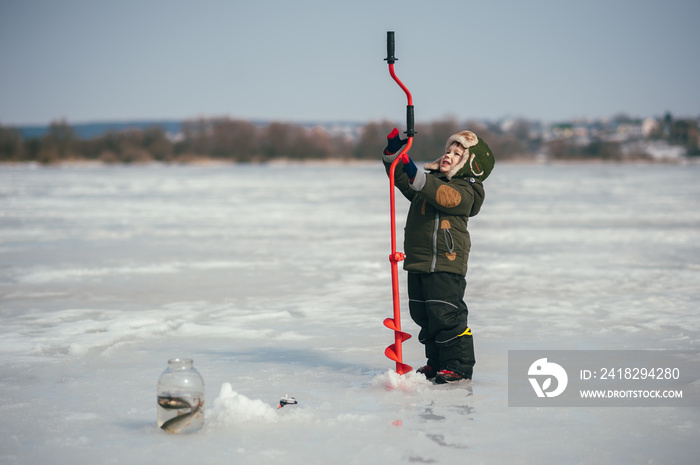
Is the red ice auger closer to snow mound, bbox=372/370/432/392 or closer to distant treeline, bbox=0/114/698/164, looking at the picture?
snow mound, bbox=372/370/432/392

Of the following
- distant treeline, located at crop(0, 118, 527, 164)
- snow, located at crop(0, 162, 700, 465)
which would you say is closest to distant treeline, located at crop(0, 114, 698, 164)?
distant treeline, located at crop(0, 118, 527, 164)

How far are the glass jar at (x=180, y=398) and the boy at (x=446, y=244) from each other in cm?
138

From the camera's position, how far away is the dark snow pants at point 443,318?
4.30 metres

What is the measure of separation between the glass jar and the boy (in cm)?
138

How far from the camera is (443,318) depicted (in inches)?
169

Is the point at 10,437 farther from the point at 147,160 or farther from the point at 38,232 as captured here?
the point at 147,160

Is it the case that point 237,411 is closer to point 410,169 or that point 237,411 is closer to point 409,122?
point 410,169

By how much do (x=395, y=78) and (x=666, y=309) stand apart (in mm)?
3437

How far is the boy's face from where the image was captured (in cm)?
435

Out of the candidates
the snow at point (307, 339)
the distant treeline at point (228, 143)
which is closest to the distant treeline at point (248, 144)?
the distant treeline at point (228, 143)

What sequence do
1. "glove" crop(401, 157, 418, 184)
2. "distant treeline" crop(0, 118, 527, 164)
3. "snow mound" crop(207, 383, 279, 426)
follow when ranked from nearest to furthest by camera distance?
"snow mound" crop(207, 383, 279, 426) → "glove" crop(401, 157, 418, 184) → "distant treeline" crop(0, 118, 527, 164)

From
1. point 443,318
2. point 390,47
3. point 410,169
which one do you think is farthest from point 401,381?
point 390,47

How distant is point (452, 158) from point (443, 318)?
866 mm

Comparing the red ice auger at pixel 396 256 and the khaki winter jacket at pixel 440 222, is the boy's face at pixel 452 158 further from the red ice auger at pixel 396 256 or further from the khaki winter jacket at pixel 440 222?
the red ice auger at pixel 396 256
